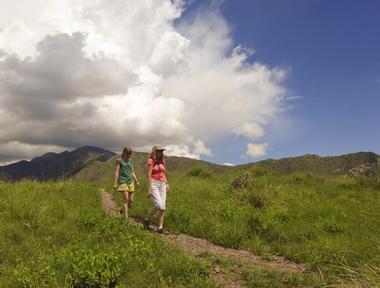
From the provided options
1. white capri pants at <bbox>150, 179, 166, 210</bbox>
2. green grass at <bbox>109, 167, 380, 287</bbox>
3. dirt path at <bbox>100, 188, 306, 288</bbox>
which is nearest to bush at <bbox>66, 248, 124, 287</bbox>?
dirt path at <bbox>100, 188, 306, 288</bbox>

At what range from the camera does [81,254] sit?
7.82 meters

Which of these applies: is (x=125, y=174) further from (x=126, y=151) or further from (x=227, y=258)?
(x=227, y=258)

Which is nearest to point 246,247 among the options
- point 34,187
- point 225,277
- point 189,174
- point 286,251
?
point 286,251

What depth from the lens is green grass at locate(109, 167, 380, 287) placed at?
10.6 metres

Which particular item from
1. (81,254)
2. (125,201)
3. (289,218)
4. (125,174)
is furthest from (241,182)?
(81,254)

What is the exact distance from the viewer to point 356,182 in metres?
19.3

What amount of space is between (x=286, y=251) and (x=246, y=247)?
1.10m

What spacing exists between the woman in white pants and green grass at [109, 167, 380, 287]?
76 cm

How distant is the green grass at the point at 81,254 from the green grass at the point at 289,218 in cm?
289

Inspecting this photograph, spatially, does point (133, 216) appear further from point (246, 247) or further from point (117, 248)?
point (117, 248)

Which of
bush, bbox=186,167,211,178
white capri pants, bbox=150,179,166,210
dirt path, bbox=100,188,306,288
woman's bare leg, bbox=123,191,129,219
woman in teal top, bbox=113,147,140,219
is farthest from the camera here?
bush, bbox=186,167,211,178

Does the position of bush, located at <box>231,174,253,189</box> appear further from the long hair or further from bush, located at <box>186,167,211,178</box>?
bush, located at <box>186,167,211,178</box>

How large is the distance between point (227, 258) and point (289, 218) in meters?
4.37

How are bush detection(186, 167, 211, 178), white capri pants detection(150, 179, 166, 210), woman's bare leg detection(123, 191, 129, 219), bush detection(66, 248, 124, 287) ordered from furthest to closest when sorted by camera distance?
bush detection(186, 167, 211, 178)
woman's bare leg detection(123, 191, 129, 219)
white capri pants detection(150, 179, 166, 210)
bush detection(66, 248, 124, 287)
